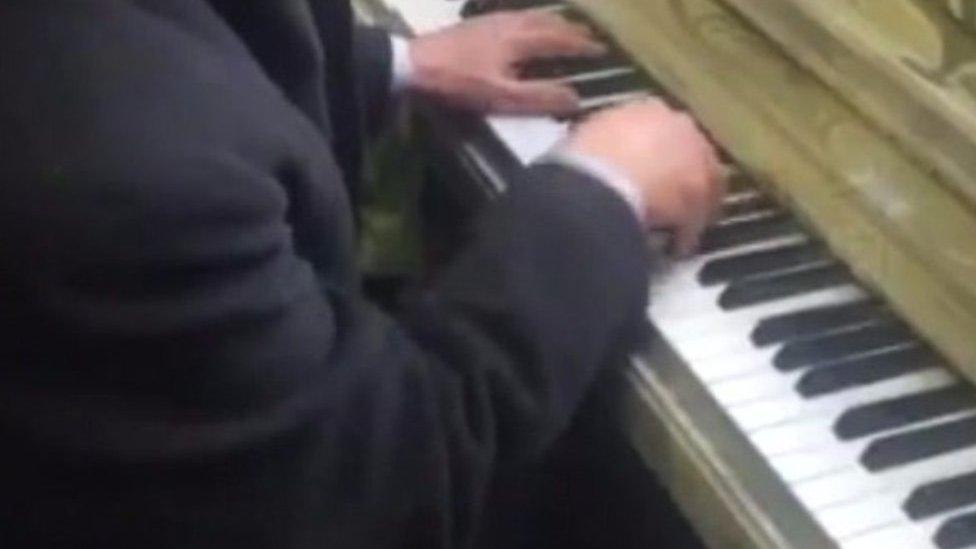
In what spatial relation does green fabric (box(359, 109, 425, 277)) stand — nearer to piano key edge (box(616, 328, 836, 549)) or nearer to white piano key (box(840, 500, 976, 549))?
piano key edge (box(616, 328, 836, 549))

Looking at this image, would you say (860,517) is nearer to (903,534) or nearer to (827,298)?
(903,534)

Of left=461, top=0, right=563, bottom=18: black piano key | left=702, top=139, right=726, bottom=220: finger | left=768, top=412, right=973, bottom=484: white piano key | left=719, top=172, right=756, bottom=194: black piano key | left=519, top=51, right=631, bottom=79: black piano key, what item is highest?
left=702, top=139, right=726, bottom=220: finger

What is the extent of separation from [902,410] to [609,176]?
21 centimetres

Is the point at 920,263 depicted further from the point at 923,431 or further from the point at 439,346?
the point at 439,346

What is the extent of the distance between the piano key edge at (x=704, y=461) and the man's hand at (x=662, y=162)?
84mm

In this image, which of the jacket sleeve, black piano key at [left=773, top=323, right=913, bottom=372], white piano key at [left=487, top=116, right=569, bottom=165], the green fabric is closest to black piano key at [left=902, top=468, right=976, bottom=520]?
black piano key at [left=773, top=323, right=913, bottom=372]

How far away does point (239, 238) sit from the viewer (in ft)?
2.95

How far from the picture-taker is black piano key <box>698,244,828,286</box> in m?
1.13

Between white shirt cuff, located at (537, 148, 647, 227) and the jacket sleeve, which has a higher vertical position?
white shirt cuff, located at (537, 148, 647, 227)

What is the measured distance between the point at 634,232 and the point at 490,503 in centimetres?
32

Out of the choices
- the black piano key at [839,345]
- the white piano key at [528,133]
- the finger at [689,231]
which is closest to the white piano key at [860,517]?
the black piano key at [839,345]

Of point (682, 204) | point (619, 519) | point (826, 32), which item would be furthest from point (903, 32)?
point (619, 519)

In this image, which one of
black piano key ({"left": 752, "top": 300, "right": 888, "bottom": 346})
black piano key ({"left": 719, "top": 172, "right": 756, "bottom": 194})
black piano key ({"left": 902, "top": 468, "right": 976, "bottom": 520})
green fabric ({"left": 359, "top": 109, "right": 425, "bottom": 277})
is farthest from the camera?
green fabric ({"left": 359, "top": 109, "right": 425, "bottom": 277})

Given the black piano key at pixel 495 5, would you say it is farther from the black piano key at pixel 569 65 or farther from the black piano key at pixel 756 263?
the black piano key at pixel 756 263
